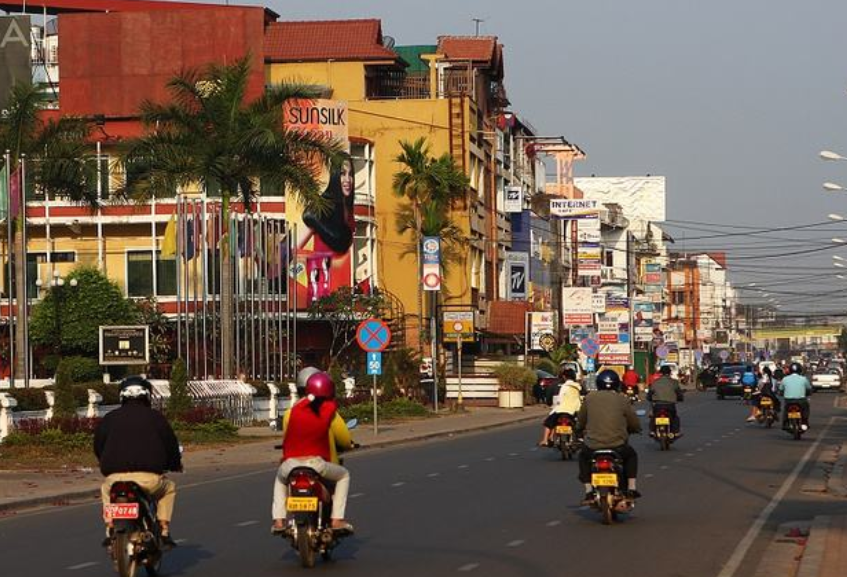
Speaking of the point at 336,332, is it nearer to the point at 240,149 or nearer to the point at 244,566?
the point at 240,149

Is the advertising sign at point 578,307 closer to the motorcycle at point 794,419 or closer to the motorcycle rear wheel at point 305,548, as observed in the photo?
the motorcycle at point 794,419

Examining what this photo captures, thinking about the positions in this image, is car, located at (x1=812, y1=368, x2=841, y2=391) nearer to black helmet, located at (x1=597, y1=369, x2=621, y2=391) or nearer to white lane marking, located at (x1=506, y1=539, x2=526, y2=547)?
black helmet, located at (x1=597, y1=369, x2=621, y2=391)

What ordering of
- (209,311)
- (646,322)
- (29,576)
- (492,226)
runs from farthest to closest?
1. (646,322)
2. (492,226)
3. (209,311)
4. (29,576)

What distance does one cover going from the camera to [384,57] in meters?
74.9

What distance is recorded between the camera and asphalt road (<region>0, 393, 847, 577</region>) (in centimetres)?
1515

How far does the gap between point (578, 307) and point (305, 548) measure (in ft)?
234

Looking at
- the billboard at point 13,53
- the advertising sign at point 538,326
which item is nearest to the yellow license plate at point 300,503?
the billboard at point 13,53

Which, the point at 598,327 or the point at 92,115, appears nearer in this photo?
the point at 92,115

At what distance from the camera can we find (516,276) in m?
91.2

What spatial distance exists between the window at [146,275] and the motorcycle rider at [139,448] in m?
55.2

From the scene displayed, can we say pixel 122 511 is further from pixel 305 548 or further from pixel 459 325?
pixel 459 325

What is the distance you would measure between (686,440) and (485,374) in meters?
33.6

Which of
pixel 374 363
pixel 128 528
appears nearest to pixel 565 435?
pixel 374 363

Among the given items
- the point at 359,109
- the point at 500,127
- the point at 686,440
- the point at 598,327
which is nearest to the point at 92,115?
the point at 359,109
